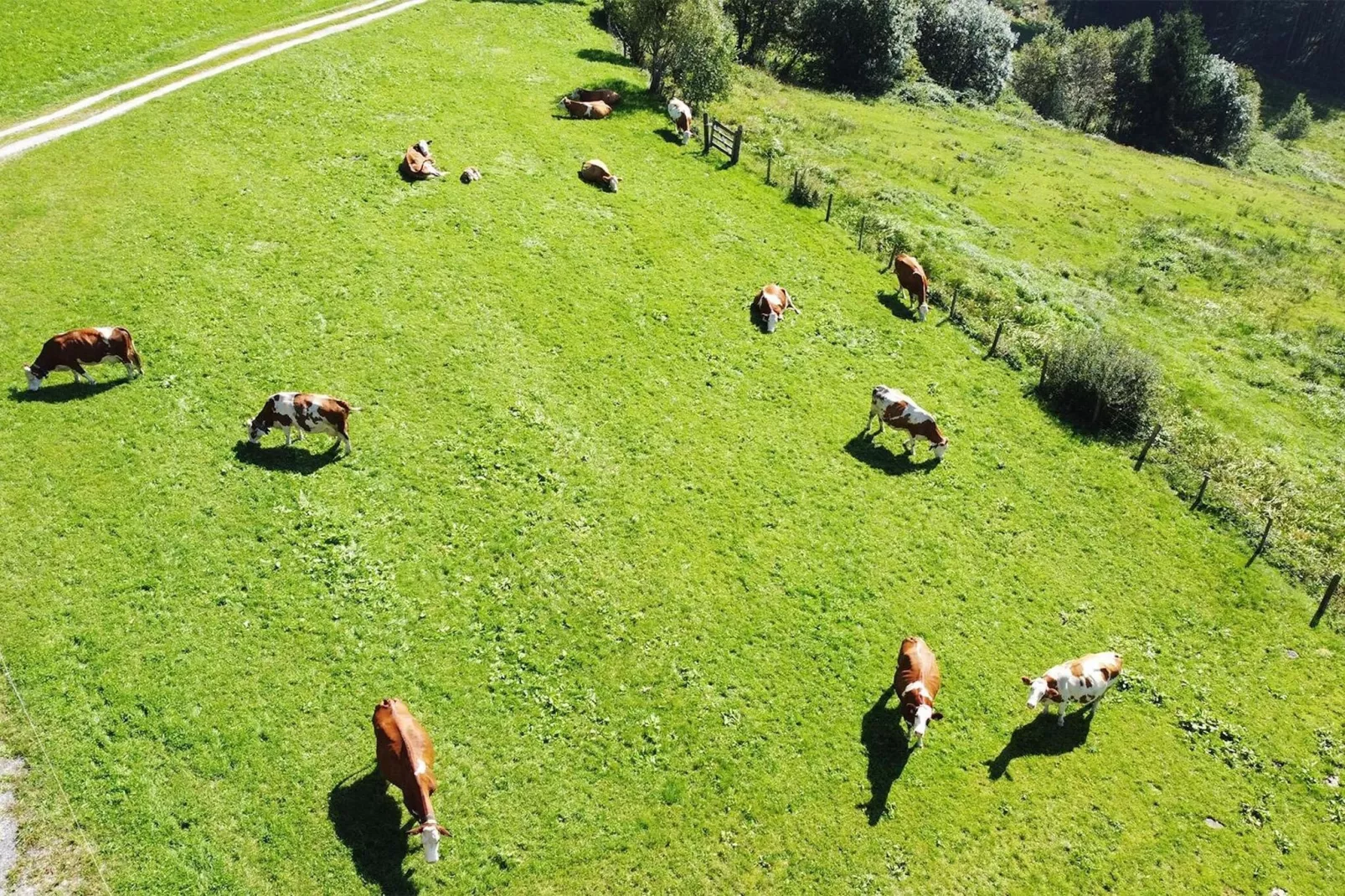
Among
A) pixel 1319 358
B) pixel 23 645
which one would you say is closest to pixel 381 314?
pixel 23 645

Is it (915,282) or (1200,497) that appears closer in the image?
(1200,497)

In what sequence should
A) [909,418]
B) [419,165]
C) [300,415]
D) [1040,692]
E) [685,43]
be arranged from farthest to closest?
[685,43]
[419,165]
[909,418]
[300,415]
[1040,692]

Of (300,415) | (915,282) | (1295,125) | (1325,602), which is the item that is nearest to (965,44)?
(1295,125)

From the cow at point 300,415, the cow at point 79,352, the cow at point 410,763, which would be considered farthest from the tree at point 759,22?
the cow at point 410,763

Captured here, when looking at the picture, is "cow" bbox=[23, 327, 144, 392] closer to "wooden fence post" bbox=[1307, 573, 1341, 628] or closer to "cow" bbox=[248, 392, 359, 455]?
"cow" bbox=[248, 392, 359, 455]

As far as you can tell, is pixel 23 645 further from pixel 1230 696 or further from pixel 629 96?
pixel 629 96

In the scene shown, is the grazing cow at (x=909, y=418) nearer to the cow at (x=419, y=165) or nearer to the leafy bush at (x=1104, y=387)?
the leafy bush at (x=1104, y=387)

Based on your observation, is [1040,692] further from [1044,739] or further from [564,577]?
[564,577]
